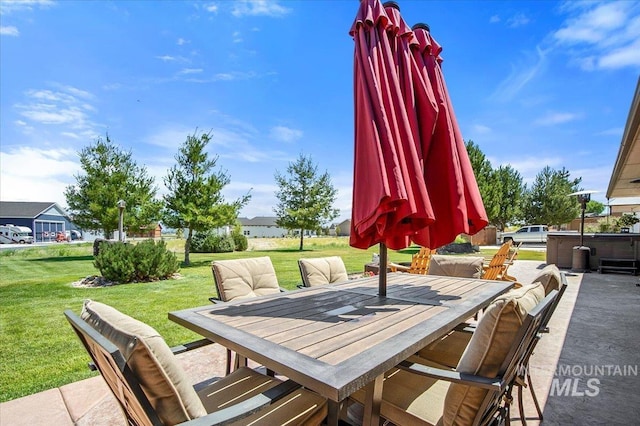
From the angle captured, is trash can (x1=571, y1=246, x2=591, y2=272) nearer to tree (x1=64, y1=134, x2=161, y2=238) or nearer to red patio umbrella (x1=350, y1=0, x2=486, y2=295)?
red patio umbrella (x1=350, y1=0, x2=486, y2=295)

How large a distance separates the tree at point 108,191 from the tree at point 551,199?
31.2m

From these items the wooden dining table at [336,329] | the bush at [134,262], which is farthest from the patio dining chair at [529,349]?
the bush at [134,262]

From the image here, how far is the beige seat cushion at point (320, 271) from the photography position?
11.1 feet

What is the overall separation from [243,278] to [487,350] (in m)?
2.24

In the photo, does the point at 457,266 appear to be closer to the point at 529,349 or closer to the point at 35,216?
the point at 529,349

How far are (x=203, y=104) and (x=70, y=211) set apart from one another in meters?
11.5

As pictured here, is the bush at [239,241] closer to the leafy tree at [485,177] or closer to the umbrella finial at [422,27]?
the leafy tree at [485,177]

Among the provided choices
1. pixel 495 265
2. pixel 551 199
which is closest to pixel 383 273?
pixel 495 265

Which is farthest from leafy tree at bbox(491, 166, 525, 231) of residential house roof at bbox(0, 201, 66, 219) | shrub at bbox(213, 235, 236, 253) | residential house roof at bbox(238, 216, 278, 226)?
residential house roof at bbox(0, 201, 66, 219)

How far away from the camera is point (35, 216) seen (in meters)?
33.5

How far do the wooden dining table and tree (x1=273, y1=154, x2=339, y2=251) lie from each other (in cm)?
2170

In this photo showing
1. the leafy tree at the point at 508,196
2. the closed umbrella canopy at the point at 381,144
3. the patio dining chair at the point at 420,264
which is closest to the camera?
the closed umbrella canopy at the point at 381,144

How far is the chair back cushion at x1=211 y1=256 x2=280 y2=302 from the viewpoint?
2.86m

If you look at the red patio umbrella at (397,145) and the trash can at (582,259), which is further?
the trash can at (582,259)
